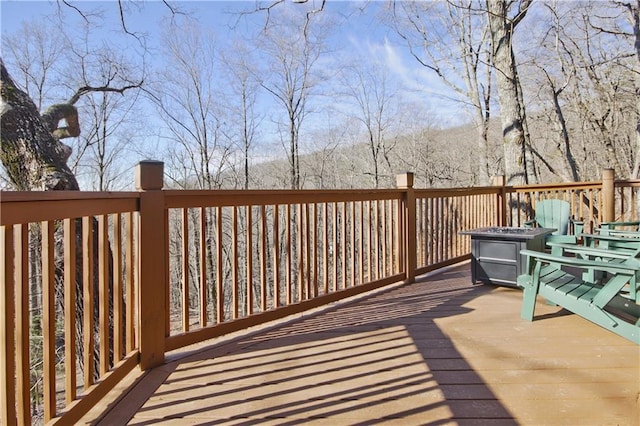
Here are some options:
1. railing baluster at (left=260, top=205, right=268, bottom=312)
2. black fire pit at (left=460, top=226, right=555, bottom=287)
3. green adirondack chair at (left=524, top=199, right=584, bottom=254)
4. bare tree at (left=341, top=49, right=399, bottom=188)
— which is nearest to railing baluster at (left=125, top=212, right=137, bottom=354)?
railing baluster at (left=260, top=205, right=268, bottom=312)

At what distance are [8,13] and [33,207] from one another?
28.1 feet

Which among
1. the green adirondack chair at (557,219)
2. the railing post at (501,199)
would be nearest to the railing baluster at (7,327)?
the green adirondack chair at (557,219)

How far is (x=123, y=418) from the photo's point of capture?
156cm

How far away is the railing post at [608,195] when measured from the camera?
458 cm

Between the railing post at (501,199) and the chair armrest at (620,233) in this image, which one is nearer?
the chair armrest at (620,233)

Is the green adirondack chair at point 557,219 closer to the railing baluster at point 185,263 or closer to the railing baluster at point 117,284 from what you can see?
the railing baluster at point 185,263

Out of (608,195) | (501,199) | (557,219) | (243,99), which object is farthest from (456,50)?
(557,219)

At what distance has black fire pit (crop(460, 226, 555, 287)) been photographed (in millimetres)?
3301

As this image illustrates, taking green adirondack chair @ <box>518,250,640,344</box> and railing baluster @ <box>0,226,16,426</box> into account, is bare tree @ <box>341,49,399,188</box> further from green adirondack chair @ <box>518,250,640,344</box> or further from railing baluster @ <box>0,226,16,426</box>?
railing baluster @ <box>0,226,16,426</box>

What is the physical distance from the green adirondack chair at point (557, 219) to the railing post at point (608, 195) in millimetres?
601

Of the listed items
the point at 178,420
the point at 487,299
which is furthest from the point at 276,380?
the point at 487,299

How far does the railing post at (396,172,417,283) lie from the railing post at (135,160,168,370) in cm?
234

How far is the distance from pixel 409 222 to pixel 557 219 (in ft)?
6.19

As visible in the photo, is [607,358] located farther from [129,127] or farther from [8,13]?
[129,127]
